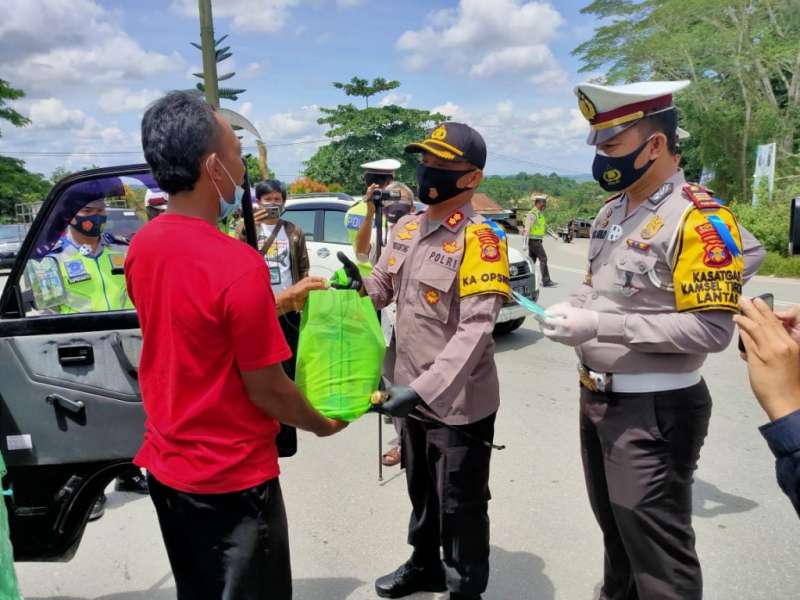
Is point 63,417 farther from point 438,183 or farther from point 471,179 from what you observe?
point 471,179

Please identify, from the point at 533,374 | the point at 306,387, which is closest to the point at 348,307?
the point at 306,387

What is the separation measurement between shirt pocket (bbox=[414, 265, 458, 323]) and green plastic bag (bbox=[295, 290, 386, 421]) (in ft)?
1.48

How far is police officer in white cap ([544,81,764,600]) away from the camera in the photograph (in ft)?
5.73

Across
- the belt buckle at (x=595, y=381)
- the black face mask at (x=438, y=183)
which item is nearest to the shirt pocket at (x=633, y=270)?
the belt buckle at (x=595, y=381)

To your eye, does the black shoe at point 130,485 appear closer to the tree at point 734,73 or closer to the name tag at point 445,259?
the name tag at point 445,259

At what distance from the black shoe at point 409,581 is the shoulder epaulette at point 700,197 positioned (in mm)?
1862

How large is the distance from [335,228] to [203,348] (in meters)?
6.11

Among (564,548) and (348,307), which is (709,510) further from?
(348,307)

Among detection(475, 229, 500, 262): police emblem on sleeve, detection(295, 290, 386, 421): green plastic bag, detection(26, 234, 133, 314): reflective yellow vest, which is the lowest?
detection(295, 290, 386, 421): green plastic bag

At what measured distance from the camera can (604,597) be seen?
2359 millimetres

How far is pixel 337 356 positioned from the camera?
170 centimetres

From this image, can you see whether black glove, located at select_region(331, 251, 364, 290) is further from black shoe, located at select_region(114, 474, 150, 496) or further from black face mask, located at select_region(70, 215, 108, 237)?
black shoe, located at select_region(114, 474, 150, 496)

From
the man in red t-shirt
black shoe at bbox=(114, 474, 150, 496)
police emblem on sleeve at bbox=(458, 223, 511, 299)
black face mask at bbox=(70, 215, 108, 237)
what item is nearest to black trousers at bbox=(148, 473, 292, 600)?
the man in red t-shirt

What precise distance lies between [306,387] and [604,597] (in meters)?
1.58
